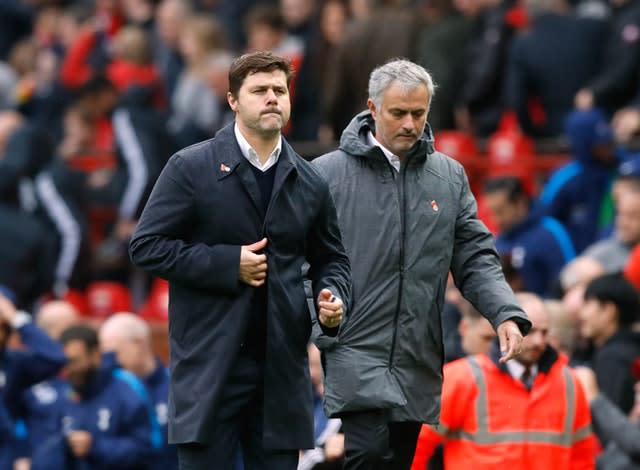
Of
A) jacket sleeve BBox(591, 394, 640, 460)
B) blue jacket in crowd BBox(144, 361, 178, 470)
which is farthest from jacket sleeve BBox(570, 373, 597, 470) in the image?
blue jacket in crowd BBox(144, 361, 178, 470)

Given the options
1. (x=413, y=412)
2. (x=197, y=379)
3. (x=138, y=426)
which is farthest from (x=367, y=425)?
(x=138, y=426)

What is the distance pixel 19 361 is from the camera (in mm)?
10414

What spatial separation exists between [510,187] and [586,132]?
2.69ft

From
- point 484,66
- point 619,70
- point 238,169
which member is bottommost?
point 238,169

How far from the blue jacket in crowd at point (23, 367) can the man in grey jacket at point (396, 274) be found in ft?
11.5

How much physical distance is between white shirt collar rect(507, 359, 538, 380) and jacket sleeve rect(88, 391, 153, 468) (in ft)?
9.88

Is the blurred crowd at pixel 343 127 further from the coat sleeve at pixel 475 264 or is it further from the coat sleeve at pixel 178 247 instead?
the coat sleeve at pixel 178 247

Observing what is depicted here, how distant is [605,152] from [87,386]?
13.0 ft

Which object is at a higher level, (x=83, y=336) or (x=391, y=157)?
(x=391, y=157)

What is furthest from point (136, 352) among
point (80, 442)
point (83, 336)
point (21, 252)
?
point (21, 252)

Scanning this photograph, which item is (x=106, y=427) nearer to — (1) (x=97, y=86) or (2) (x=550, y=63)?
(2) (x=550, y=63)

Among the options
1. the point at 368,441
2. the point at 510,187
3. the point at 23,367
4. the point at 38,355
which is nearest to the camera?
the point at 368,441

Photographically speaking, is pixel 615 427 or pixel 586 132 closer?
pixel 615 427

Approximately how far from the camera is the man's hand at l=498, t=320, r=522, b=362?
6887 millimetres
